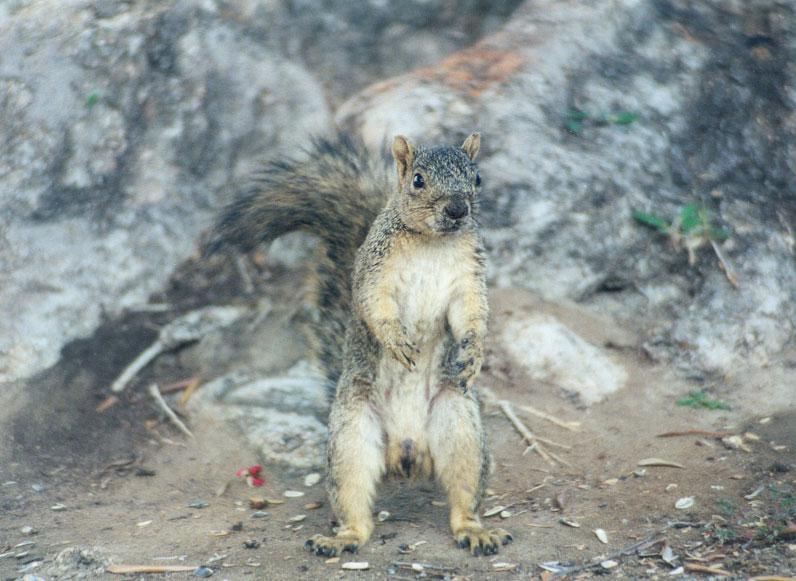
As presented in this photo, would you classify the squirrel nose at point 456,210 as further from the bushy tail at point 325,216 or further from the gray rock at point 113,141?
the gray rock at point 113,141

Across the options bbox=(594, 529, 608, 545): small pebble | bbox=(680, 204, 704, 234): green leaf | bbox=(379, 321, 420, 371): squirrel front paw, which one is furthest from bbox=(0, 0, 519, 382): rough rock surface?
bbox=(594, 529, 608, 545): small pebble

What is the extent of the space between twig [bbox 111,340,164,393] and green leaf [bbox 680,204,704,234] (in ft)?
8.55

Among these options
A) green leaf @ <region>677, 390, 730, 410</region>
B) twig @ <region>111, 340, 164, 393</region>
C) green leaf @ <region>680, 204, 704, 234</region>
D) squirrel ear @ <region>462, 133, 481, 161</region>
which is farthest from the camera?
green leaf @ <region>680, 204, 704, 234</region>

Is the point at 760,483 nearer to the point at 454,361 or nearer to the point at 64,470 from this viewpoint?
the point at 454,361

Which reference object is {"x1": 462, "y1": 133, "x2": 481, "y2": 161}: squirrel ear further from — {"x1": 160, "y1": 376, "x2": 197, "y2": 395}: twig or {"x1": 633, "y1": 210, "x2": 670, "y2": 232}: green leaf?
{"x1": 160, "y1": 376, "x2": 197, "y2": 395}: twig

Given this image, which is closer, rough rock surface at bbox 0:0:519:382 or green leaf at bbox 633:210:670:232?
rough rock surface at bbox 0:0:519:382

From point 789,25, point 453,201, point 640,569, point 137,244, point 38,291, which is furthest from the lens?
point 789,25

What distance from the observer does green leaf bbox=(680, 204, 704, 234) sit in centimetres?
462

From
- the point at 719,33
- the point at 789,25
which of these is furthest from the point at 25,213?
the point at 789,25

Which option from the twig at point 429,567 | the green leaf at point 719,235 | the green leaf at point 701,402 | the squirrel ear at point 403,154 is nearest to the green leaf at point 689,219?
the green leaf at point 719,235

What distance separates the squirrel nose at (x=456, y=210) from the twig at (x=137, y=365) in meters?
1.98

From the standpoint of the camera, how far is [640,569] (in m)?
2.98

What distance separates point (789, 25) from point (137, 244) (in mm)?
3612

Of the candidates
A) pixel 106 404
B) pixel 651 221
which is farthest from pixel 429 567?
pixel 651 221
